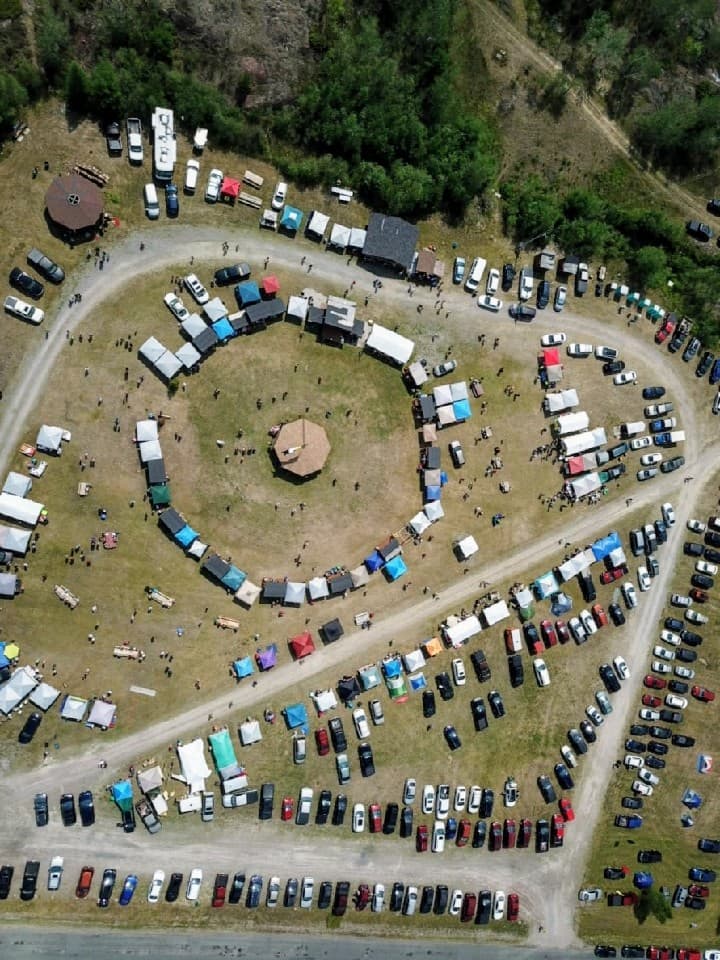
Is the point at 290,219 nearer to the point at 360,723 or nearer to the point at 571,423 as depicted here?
the point at 571,423

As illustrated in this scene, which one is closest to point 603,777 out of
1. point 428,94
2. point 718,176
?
point 718,176

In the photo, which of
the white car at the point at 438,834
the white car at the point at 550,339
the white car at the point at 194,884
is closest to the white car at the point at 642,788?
the white car at the point at 438,834

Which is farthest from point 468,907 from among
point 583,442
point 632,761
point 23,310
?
point 23,310

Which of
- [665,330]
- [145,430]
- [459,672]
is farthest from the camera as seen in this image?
[665,330]

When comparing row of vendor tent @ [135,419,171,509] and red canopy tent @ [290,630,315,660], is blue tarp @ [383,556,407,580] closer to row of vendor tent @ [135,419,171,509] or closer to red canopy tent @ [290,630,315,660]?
red canopy tent @ [290,630,315,660]

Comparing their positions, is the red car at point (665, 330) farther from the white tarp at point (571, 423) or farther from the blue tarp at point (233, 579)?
the blue tarp at point (233, 579)

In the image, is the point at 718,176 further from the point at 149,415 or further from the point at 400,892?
the point at 400,892
